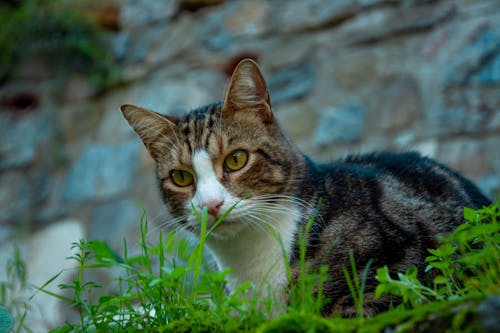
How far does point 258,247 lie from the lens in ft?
6.79

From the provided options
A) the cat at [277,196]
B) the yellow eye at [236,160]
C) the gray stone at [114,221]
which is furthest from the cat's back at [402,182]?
the gray stone at [114,221]

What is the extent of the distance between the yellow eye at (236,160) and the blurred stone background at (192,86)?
51.1 inches

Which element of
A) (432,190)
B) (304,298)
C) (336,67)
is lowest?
(304,298)

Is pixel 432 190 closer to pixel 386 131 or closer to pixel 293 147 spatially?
pixel 293 147

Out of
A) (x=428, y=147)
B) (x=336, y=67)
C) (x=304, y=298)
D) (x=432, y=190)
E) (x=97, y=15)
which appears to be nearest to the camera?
(x=304, y=298)

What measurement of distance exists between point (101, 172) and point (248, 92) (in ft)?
7.48

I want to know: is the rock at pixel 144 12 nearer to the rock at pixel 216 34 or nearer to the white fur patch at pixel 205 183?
the rock at pixel 216 34

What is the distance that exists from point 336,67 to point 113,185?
1.77 meters

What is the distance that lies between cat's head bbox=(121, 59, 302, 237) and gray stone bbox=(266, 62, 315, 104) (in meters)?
1.42

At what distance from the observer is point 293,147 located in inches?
91.0

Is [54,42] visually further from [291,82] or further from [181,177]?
[181,177]

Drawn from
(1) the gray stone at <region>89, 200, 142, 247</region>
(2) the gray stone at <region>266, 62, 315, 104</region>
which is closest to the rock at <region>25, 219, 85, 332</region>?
(1) the gray stone at <region>89, 200, 142, 247</region>

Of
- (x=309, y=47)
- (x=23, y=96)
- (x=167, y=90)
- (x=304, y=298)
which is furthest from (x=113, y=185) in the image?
(x=304, y=298)

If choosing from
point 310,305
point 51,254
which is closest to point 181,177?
point 310,305
